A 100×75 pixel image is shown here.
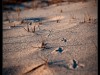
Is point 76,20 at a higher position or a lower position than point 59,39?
higher

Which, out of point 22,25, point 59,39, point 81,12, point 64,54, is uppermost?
point 81,12

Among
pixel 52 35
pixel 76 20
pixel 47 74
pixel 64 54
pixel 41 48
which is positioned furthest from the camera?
pixel 76 20

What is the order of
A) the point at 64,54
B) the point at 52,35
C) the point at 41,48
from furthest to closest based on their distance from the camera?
the point at 52,35 < the point at 41,48 < the point at 64,54

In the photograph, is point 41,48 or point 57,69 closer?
point 57,69

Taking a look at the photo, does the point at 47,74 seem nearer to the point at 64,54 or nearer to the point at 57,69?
the point at 57,69

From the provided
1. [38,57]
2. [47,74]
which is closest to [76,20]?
[38,57]

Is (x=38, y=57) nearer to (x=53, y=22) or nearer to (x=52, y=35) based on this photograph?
(x=52, y=35)

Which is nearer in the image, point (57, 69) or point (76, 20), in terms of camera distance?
point (57, 69)

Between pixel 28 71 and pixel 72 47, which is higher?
pixel 72 47

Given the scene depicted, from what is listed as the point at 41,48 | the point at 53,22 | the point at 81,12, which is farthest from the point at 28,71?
the point at 81,12
